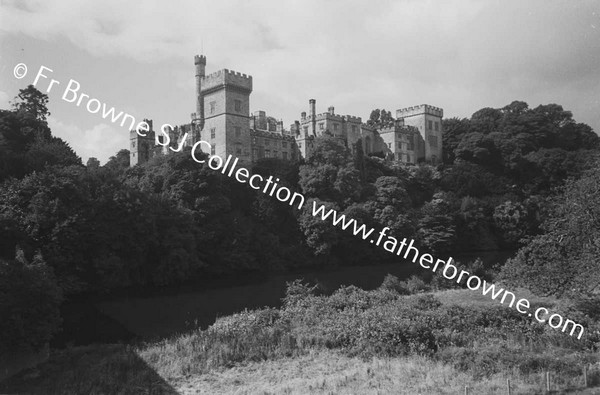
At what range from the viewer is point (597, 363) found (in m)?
13.8

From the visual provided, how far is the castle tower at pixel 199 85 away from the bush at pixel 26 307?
3261 centimetres

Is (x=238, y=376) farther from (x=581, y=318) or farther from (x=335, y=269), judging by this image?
(x=335, y=269)

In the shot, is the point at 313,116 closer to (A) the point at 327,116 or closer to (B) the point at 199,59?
(A) the point at 327,116

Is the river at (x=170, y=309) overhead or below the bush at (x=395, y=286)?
below

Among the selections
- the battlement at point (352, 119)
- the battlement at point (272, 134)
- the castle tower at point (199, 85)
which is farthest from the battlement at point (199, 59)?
the battlement at point (352, 119)

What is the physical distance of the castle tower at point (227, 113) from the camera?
48.1 metres

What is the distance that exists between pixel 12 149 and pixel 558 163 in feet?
174

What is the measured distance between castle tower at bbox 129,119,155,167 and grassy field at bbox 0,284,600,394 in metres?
36.7

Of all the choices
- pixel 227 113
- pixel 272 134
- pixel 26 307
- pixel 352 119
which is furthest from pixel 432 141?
pixel 26 307

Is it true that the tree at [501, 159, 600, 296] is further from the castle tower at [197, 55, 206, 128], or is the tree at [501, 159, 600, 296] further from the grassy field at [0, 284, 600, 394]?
the castle tower at [197, 55, 206, 128]

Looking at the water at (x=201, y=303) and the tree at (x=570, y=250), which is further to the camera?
the water at (x=201, y=303)

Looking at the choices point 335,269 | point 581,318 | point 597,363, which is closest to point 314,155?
point 335,269

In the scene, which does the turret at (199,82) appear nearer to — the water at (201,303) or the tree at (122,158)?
the tree at (122,158)

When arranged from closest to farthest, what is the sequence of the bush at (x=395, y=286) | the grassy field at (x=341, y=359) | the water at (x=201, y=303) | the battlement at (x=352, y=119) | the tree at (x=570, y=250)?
the grassy field at (x=341, y=359), the tree at (x=570, y=250), the water at (x=201, y=303), the bush at (x=395, y=286), the battlement at (x=352, y=119)
